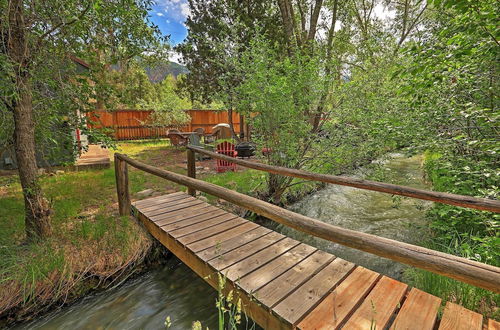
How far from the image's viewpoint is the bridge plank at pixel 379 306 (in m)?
1.62

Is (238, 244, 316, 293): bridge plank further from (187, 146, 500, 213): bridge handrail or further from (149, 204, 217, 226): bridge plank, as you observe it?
(149, 204, 217, 226): bridge plank

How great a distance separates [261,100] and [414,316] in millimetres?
3753

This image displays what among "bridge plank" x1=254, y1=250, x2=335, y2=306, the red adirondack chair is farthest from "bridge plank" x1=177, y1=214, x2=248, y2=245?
the red adirondack chair

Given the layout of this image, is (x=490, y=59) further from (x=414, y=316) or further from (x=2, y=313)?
(x=2, y=313)

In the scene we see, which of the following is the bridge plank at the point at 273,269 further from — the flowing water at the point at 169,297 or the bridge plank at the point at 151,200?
the bridge plank at the point at 151,200

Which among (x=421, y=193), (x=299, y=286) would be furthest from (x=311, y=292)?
(x=421, y=193)

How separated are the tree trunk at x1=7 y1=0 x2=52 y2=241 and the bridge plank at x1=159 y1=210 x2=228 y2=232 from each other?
4.82ft

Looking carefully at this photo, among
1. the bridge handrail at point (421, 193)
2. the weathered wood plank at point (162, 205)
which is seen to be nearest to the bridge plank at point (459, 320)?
the bridge handrail at point (421, 193)

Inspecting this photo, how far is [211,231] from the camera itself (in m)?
3.06

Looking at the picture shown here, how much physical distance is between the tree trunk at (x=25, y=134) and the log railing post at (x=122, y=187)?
91 cm

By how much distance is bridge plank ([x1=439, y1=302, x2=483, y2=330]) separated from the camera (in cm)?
159

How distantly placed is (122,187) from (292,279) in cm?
299

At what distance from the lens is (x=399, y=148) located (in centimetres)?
354

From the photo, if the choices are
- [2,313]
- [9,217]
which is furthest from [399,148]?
[9,217]
